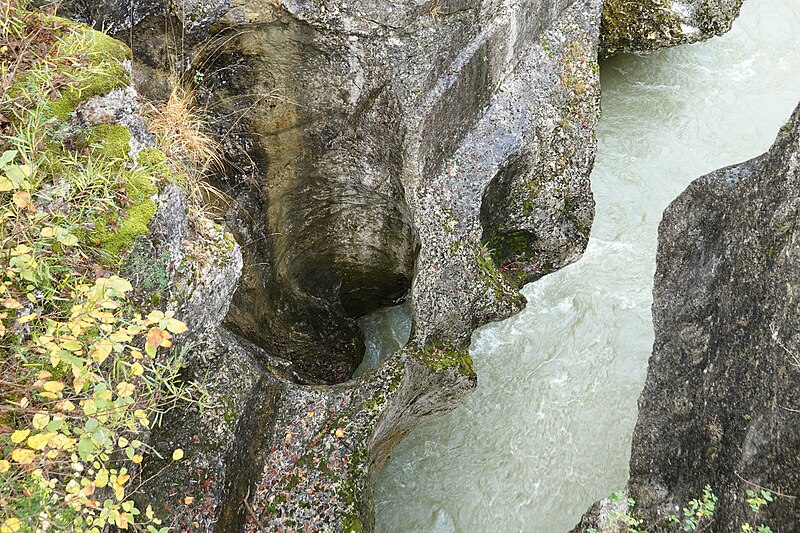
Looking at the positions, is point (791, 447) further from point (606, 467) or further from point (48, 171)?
point (48, 171)

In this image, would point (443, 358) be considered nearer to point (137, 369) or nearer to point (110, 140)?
point (137, 369)

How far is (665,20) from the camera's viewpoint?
7.69 m

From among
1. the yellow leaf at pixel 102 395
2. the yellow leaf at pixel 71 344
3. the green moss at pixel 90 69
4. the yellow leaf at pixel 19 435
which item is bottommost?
the yellow leaf at pixel 19 435

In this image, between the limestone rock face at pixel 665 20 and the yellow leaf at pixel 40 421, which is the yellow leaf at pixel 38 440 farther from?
the limestone rock face at pixel 665 20

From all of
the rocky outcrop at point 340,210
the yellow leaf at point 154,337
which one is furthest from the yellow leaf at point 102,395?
the rocky outcrop at point 340,210

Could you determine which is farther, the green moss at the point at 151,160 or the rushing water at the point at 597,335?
the rushing water at the point at 597,335

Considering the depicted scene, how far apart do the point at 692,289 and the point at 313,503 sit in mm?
3103

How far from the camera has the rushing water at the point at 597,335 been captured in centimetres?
646

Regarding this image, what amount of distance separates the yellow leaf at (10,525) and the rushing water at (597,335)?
164 inches

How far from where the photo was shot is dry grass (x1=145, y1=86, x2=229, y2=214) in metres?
4.46

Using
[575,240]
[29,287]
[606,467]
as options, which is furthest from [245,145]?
[606,467]

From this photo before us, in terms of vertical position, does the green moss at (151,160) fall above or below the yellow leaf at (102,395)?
above

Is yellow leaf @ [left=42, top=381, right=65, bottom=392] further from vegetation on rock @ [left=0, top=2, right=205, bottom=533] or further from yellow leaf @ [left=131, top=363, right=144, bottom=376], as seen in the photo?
yellow leaf @ [left=131, top=363, right=144, bottom=376]

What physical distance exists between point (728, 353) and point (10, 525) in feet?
13.3
